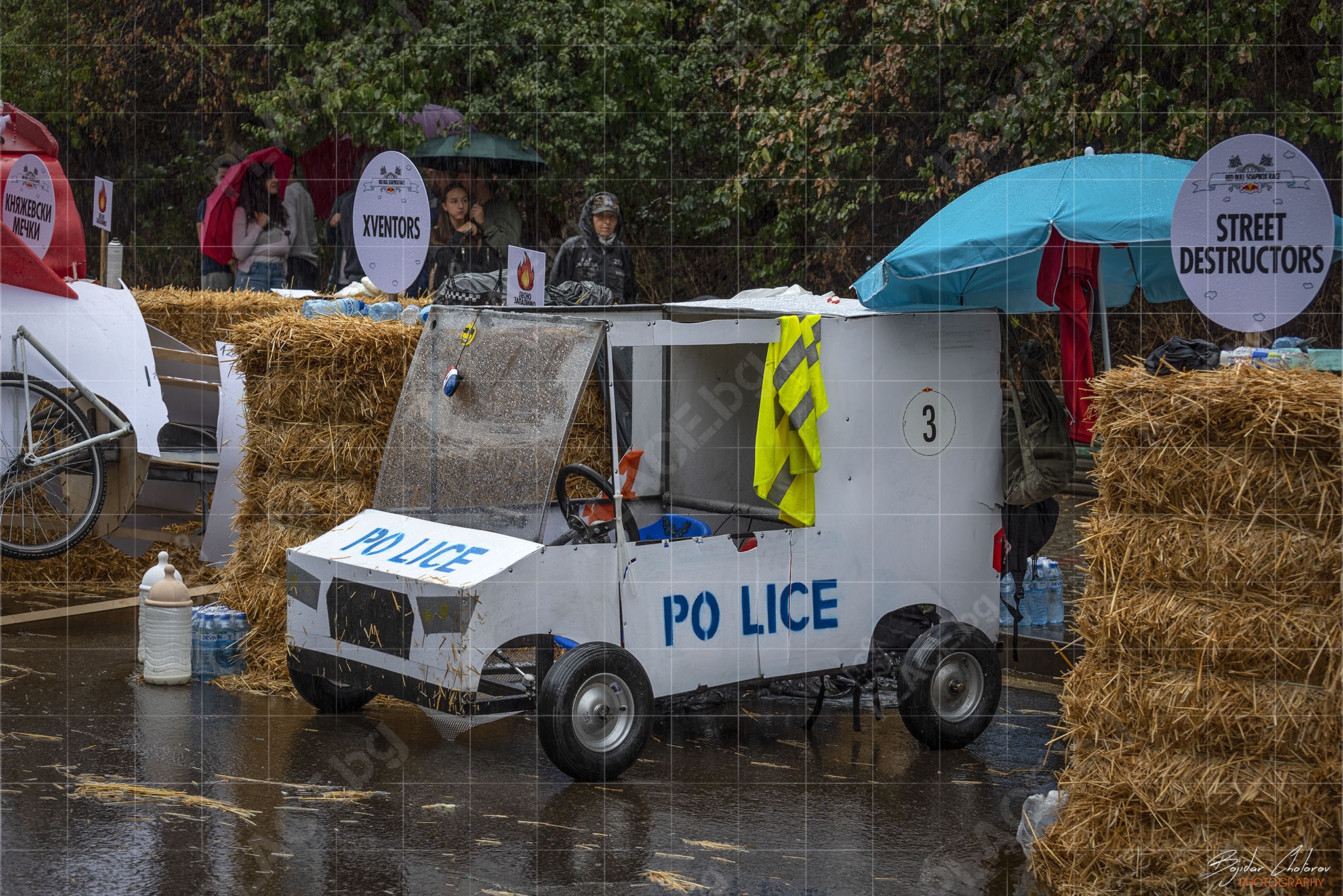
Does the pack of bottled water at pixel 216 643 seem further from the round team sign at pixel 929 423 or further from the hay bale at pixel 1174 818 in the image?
the hay bale at pixel 1174 818

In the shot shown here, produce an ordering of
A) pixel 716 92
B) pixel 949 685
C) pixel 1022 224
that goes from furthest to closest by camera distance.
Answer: pixel 716 92, pixel 1022 224, pixel 949 685

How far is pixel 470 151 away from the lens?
1246 cm

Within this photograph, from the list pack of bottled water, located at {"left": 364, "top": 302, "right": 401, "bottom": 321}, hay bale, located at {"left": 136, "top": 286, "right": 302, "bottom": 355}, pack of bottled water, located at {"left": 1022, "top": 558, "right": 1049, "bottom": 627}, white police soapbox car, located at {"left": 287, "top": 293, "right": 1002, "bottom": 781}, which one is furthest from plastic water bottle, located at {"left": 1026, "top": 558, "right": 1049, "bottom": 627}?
hay bale, located at {"left": 136, "top": 286, "right": 302, "bottom": 355}

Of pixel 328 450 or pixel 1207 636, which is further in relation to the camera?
pixel 328 450

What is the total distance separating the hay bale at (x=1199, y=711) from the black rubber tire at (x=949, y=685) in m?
1.55

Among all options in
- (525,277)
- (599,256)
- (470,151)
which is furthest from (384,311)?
(470,151)

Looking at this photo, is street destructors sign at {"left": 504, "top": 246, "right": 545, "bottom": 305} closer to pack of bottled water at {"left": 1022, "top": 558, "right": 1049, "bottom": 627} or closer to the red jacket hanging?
the red jacket hanging

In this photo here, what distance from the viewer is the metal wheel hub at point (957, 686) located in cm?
616

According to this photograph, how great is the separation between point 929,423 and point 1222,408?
6.85 ft

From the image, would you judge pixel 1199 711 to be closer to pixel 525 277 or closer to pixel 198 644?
pixel 525 277

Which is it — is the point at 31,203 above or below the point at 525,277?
above

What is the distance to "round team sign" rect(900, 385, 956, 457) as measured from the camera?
6.18 meters

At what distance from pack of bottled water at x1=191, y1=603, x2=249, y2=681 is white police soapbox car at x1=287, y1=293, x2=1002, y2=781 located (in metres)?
0.98

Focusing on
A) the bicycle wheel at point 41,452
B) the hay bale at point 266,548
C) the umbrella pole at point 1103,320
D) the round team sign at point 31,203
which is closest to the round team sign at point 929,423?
the umbrella pole at point 1103,320
